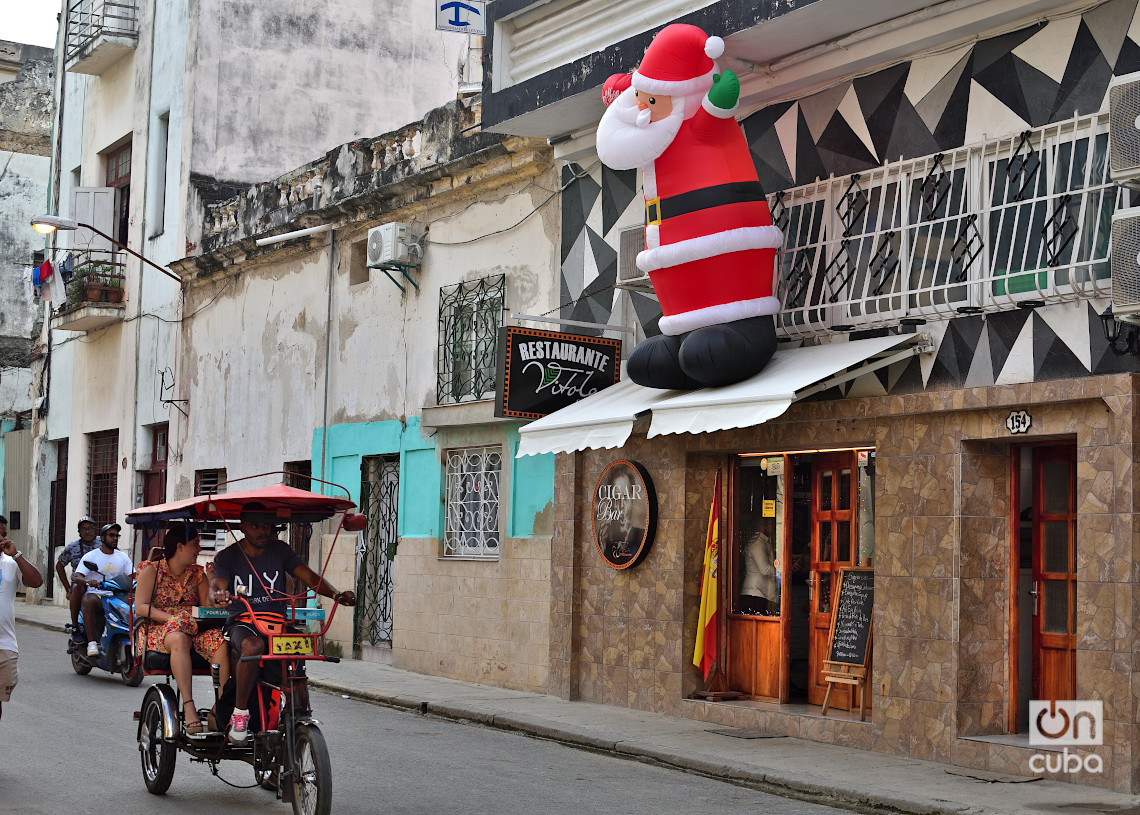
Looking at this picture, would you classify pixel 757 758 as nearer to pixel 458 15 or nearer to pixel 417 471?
pixel 417 471

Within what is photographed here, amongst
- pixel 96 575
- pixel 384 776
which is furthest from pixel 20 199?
pixel 384 776

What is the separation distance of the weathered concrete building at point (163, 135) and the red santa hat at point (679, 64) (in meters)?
10.3

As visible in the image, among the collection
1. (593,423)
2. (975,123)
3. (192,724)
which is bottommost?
(192,724)

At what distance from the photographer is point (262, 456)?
2025 centimetres

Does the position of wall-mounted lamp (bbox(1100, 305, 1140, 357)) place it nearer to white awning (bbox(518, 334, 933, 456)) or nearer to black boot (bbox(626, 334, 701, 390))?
white awning (bbox(518, 334, 933, 456))

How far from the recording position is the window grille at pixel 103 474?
2566 centimetres

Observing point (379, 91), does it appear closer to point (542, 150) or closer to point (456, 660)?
point (542, 150)

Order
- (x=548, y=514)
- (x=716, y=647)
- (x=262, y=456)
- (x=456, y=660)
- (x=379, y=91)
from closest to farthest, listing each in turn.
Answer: (x=716, y=647) → (x=548, y=514) → (x=456, y=660) → (x=262, y=456) → (x=379, y=91)

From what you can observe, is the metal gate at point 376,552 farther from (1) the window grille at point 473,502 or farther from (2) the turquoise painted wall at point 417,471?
(1) the window grille at point 473,502

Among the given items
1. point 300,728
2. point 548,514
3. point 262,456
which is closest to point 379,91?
point 262,456

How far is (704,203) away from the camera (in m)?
11.0

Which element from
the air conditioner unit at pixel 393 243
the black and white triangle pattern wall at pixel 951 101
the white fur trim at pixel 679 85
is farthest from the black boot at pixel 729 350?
the air conditioner unit at pixel 393 243

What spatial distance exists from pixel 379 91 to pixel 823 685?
15856 millimetres

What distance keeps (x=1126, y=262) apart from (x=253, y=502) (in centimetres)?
559
